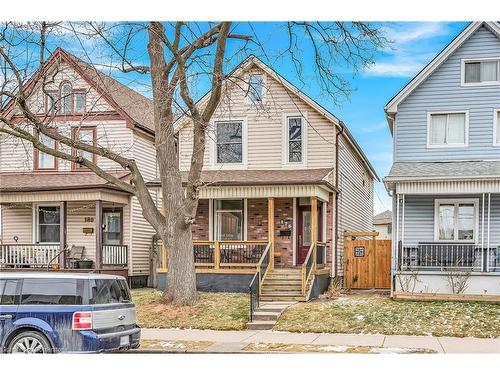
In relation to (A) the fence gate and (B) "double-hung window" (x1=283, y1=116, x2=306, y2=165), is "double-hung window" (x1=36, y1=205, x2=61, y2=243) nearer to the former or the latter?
(B) "double-hung window" (x1=283, y1=116, x2=306, y2=165)

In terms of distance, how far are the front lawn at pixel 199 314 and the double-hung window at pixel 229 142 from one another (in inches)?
186

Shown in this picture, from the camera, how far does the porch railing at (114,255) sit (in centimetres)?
1957

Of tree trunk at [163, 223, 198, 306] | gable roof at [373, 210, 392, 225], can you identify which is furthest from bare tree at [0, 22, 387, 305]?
gable roof at [373, 210, 392, 225]

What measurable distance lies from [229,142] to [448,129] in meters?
5.79

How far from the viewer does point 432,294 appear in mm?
15617

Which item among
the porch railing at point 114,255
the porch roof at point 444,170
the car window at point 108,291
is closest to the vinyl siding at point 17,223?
the porch railing at point 114,255

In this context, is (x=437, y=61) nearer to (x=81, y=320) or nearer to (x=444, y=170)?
(x=444, y=170)

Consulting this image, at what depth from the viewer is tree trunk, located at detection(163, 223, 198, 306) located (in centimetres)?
1491

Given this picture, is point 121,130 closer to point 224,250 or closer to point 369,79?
point 224,250

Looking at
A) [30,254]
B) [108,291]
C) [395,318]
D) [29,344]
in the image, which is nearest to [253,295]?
[395,318]

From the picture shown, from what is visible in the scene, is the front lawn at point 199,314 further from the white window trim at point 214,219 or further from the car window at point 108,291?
the car window at point 108,291

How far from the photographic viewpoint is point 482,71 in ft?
55.4

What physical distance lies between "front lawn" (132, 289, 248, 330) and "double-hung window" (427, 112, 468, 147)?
6240mm
